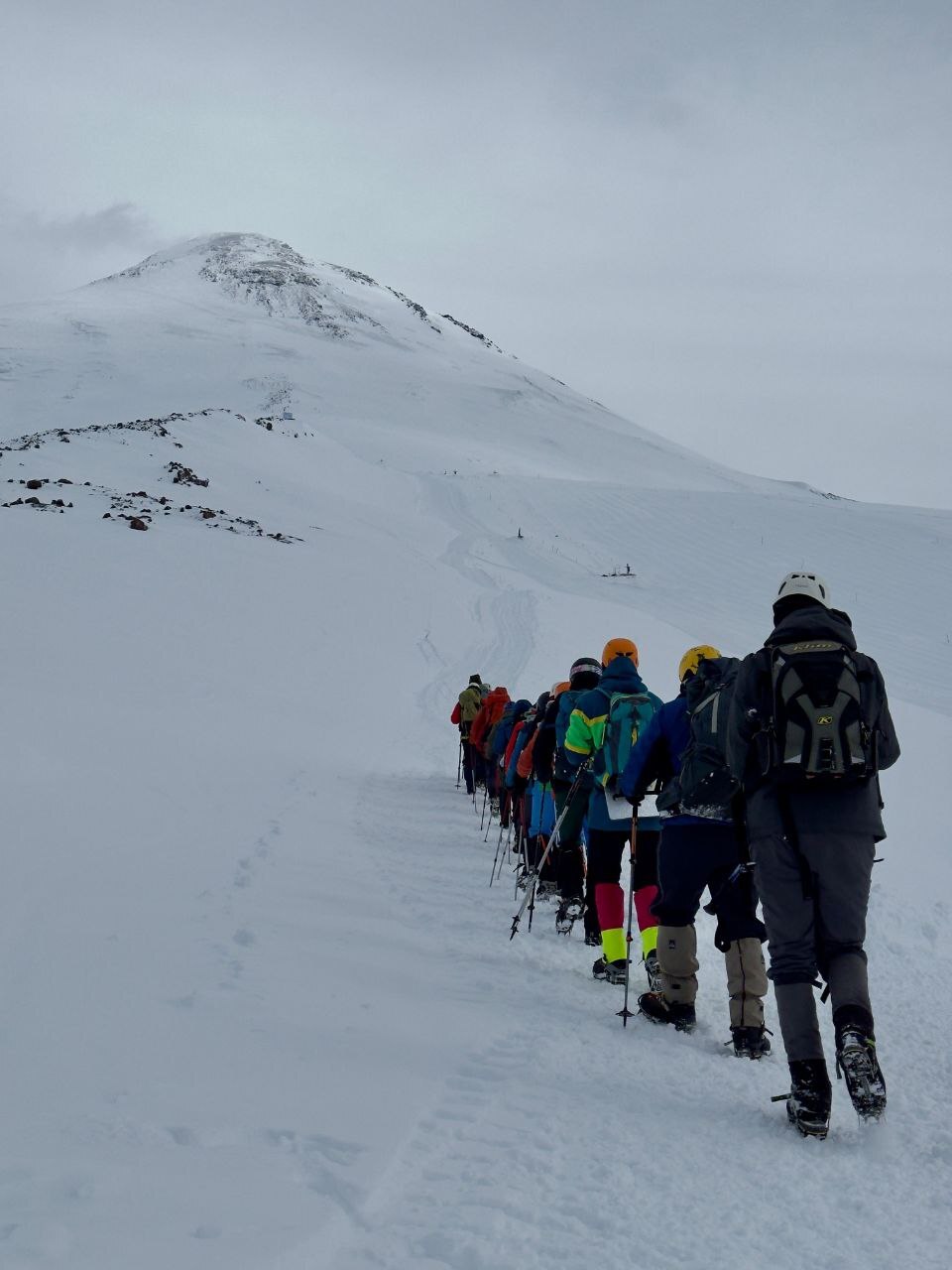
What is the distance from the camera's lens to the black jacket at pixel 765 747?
3686 millimetres

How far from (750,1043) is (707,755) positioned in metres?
1.34

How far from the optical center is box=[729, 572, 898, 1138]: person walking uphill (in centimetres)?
→ 359

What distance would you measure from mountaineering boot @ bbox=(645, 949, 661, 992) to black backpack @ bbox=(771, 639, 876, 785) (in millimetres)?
1996

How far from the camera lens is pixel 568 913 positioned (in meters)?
7.13

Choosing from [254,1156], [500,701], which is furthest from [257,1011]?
[500,701]

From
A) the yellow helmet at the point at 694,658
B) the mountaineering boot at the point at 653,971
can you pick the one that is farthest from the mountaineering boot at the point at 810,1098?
the yellow helmet at the point at 694,658

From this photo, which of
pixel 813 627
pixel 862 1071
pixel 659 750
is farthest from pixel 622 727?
pixel 862 1071

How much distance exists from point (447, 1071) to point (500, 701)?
7.96 metres

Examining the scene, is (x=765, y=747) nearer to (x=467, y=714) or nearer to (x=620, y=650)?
(x=620, y=650)

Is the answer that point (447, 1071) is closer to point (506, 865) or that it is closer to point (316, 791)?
point (506, 865)

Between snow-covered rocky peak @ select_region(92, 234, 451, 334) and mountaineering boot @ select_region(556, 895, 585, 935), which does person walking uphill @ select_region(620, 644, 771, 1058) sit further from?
snow-covered rocky peak @ select_region(92, 234, 451, 334)

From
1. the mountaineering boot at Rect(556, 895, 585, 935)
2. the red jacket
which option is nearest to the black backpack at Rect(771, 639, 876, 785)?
the mountaineering boot at Rect(556, 895, 585, 935)

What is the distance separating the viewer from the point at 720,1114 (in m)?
3.72

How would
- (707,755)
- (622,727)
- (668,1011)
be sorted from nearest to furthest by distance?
Result: (707,755) → (668,1011) → (622,727)
